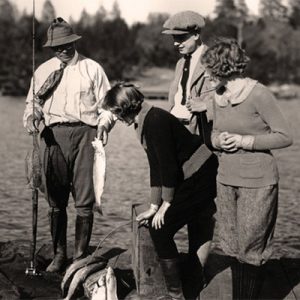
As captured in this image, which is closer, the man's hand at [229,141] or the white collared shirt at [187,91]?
the man's hand at [229,141]

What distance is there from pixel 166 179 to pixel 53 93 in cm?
192

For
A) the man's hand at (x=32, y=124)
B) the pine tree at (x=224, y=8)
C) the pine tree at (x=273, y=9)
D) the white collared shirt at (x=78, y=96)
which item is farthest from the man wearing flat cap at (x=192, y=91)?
the pine tree at (x=273, y=9)

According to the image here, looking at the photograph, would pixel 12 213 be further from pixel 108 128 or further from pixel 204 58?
pixel 204 58

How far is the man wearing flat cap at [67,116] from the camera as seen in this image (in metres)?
6.19

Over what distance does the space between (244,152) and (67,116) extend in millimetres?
2131

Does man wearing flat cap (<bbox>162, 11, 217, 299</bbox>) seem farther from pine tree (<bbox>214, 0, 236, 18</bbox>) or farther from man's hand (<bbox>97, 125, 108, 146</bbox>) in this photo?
pine tree (<bbox>214, 0, 236, 18</bbox>)

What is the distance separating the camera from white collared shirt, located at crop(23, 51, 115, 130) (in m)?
6.19

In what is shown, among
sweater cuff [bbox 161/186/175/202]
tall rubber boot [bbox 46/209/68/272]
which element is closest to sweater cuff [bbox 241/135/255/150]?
sweater cuff [bbox 161/186/175/202]

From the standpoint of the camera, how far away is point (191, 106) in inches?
205

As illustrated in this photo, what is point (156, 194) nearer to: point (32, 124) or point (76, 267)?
point (76, 267)

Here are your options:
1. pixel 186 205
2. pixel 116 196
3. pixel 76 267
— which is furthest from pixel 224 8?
pixel 186 205

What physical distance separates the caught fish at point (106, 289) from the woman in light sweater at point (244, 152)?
0.95 metres

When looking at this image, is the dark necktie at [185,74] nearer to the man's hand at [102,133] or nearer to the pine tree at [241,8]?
the man's hand at [102,133]

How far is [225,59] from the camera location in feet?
14.5
